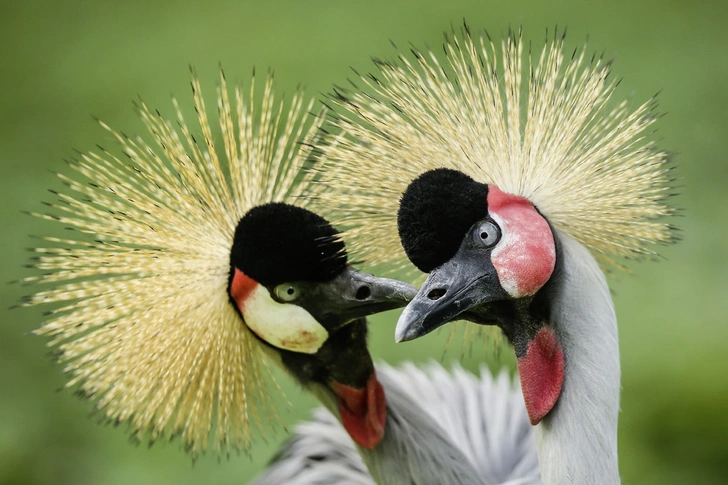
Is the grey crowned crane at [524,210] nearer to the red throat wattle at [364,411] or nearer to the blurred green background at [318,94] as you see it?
the red throat wattle at [364,411]

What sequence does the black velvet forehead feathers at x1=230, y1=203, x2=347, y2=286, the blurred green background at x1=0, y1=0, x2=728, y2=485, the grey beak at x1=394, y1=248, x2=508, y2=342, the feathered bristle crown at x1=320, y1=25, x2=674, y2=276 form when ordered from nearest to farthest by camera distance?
the grey beak at x1=394, y1=248, x2=508, y2=342, the feathered bristle crown at x1=320, y1=25, x2=674, y2=276, the black velvet forehead feathers at x1=230, y1=203, x2=347, y2=286, the blurred green background at x1=0, y1=0, x2=728, y2=485

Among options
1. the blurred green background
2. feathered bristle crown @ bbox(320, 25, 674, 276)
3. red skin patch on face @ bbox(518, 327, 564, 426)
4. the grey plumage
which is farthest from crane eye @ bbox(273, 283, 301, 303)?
the blurred green background

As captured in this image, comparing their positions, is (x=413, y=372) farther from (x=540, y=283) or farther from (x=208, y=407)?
(x=540, y=283)

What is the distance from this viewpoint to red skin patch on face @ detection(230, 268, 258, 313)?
138 centimetres

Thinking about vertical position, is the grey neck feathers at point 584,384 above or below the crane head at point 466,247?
below

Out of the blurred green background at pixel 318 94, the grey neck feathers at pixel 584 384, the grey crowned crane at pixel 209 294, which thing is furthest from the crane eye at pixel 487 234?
the blurred green background at pixel 318 94

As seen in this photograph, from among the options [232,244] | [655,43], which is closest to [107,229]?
[232,244]

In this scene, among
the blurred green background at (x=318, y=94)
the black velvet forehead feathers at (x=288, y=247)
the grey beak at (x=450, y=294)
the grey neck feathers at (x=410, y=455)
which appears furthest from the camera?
the blurred green background at (x=318, y=94)

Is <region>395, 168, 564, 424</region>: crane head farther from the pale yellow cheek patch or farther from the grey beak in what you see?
the pale yellow cheek patch

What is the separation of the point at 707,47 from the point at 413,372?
2233mm

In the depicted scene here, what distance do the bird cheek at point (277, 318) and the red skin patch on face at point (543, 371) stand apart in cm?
34

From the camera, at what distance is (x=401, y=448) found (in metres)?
1.46

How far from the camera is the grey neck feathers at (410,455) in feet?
4.75

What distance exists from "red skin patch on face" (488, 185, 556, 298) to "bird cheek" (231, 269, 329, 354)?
363mm
